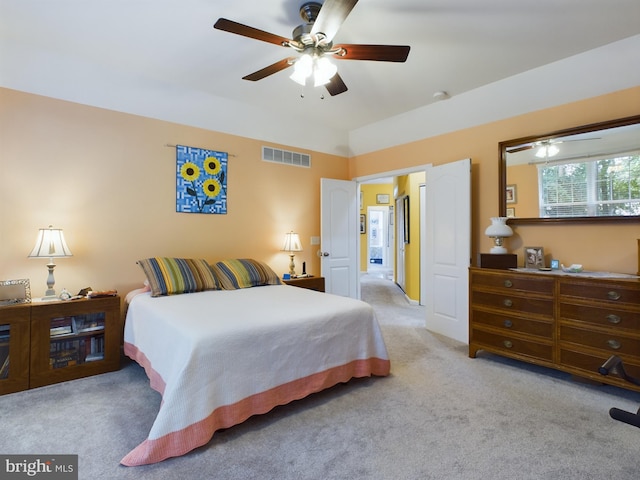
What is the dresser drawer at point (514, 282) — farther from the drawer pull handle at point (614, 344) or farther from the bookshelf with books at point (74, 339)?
the bookshelf with books at point (74, 339)

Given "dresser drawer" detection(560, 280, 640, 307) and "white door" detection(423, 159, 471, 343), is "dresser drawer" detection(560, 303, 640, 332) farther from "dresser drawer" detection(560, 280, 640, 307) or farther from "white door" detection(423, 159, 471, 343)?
"white door" detection(423, 159, 471, 343)

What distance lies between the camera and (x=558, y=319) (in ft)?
8.60

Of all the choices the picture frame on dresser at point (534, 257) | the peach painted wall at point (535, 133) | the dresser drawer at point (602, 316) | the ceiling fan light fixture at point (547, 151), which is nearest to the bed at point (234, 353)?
the dresser drawer at point (602, 316)

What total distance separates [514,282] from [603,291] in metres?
0.61

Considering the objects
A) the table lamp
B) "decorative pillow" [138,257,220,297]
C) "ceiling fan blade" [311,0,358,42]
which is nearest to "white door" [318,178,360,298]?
"decorative pillow" [138,257,220,297]

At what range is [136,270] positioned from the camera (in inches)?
131

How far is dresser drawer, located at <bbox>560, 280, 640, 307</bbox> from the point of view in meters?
2.30

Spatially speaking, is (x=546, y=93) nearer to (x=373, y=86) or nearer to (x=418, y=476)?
(x=373, y=86)

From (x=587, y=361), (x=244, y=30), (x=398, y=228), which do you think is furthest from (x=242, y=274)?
(x=398, y=228)

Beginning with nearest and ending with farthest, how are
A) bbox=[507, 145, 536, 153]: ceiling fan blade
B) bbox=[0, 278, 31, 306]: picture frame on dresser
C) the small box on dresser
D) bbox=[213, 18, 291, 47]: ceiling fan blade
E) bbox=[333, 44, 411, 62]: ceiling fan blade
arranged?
bbox=[213, 18, 291, 47]: ceiling fan blade
bbox=[333, 44, 411, 62]: ceiling fan blade
bbox=[0, 278, 31, 306]: picture frame on dresser
the small box on dresser
bbox=[507, 145, 536, 153]: ceiling fan blade

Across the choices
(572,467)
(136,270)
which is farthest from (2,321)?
(572,467)

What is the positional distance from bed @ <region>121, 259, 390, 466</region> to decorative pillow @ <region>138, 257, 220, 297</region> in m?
0.06

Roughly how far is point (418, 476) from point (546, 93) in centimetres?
346

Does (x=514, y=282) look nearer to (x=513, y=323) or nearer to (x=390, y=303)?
(x=513, y=323)
